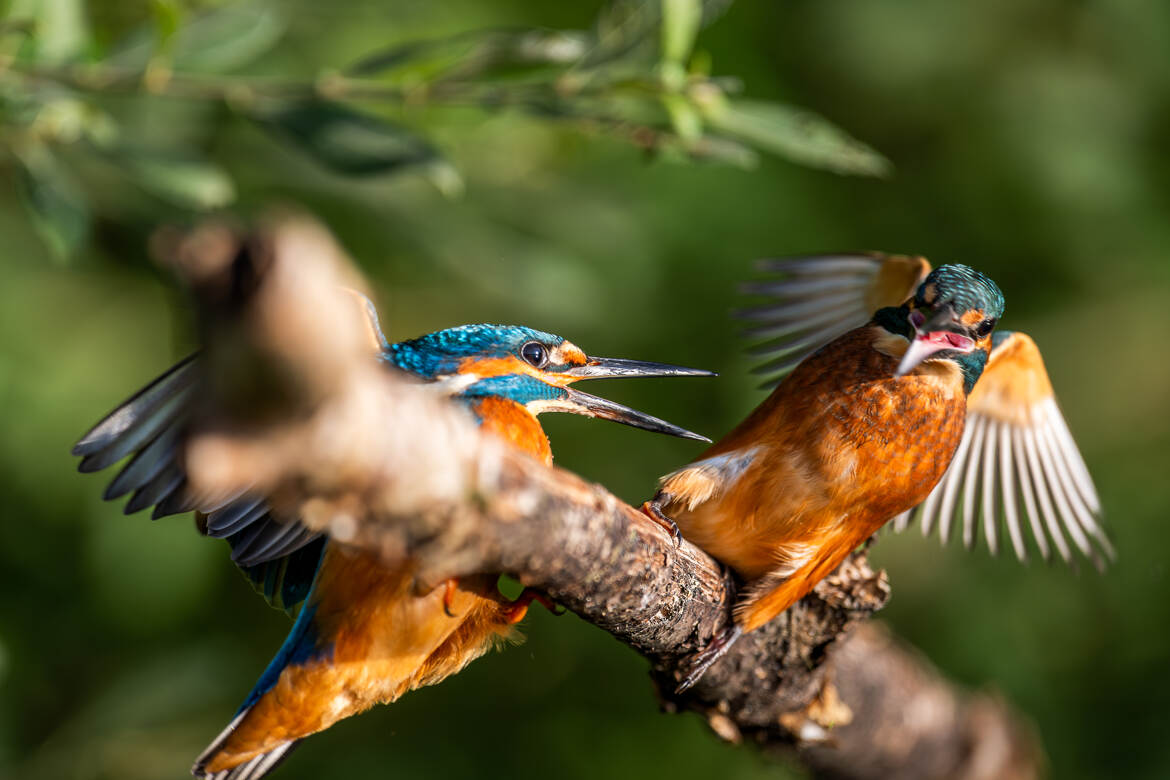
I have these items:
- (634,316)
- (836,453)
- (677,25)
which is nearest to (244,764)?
(836,453)

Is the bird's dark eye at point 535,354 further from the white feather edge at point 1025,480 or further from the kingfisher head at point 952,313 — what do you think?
the white feather edge at point 1025,480

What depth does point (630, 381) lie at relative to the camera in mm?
3783

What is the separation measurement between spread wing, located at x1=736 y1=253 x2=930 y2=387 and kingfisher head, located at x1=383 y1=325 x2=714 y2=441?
1.97 feet

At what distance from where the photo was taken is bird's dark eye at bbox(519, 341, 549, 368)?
1.96 m

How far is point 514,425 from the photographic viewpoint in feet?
5.96

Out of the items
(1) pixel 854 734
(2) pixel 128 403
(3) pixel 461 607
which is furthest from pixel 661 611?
(1) pixel 854 734

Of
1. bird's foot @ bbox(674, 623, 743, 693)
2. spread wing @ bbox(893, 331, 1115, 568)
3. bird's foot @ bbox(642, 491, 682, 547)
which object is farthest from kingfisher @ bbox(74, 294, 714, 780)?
spread wing @ bbox(893, 331, 1115, 568)

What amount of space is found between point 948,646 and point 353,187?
246 cm

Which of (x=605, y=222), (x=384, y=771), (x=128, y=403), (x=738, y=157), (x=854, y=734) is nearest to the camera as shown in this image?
(x=128, y=403)

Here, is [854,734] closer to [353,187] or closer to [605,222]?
[605,222]

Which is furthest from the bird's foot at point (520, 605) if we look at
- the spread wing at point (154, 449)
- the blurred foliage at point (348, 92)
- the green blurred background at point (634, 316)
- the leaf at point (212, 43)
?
the green blurred background at point (634, 316)

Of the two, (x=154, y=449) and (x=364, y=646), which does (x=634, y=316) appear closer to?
(x=364, y=646)

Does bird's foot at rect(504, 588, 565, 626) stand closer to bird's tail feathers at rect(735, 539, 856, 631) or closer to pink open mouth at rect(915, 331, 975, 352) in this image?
bird's tail feathers at rect(735, 539, 856, 631)

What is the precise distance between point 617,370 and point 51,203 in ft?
3.65
